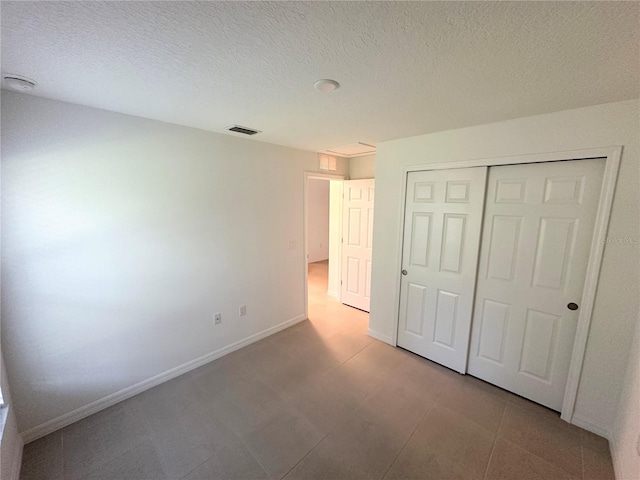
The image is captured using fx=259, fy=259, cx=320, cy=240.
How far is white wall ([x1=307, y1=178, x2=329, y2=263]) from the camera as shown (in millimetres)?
7180

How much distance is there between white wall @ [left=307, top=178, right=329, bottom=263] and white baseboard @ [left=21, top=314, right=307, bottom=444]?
14.0ft

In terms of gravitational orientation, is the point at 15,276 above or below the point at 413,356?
above

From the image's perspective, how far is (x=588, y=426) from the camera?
74.8 inches

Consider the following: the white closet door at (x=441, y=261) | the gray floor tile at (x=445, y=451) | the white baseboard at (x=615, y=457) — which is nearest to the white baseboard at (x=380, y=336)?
the white closet door at (x=441, y=261)

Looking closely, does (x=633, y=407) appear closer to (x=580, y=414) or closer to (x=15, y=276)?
(x=580, y=414)

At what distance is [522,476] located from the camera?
159 centimetres

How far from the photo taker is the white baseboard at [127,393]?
6.03 feet

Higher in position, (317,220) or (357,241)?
(317,220)

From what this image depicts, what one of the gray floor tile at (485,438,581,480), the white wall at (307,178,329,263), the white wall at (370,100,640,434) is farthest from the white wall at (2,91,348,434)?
the white wall at (307,178,329,263)

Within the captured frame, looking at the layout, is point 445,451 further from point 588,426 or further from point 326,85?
point 326,85

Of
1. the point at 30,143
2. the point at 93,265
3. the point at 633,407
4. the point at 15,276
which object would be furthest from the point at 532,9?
the point at 15,276

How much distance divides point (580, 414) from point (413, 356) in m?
1.29

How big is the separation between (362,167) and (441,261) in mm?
1890

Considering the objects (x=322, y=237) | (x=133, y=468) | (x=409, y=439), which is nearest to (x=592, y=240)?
(x=409, y=439)
